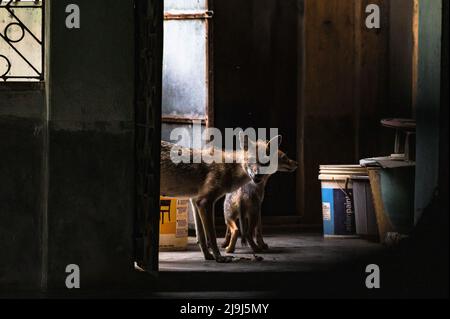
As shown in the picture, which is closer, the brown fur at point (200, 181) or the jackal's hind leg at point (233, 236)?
the brown fur at point (200, 181)

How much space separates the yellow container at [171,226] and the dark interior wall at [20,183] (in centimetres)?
267

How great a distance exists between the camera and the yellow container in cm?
1175

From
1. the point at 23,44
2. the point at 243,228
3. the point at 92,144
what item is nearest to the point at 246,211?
the point at 243,228

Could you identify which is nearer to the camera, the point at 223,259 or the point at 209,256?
the point at 223,259

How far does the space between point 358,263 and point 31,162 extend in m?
3.53

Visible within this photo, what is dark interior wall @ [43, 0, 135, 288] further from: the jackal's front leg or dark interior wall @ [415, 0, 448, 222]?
dark interior wall @ [415, 0, 448, 222]

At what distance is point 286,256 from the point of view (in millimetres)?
11109

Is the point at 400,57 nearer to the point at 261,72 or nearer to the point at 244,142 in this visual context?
the point at 261,72

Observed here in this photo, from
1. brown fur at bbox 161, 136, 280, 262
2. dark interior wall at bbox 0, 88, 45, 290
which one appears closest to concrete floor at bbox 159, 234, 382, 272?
brown fur at bbox 161, 136, 280, 262

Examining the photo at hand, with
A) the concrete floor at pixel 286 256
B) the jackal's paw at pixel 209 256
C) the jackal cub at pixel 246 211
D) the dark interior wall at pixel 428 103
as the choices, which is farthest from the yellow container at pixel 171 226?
the dark interior wall at pixel 428 103

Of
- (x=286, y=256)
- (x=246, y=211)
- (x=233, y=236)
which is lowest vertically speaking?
(x=286, y=256)

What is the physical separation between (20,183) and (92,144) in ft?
2.47

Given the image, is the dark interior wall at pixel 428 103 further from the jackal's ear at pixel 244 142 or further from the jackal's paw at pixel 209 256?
the jackal's ear at pixel 244 142

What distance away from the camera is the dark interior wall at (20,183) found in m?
9.17
